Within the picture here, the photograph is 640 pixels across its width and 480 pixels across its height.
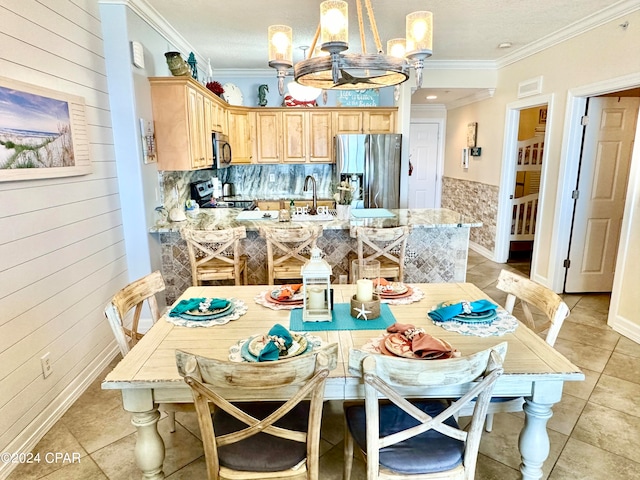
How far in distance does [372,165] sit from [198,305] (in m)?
3.78

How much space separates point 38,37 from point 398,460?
2.73 meters

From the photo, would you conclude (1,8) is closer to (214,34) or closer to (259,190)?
(214,34)

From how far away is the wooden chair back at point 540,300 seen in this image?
172cm

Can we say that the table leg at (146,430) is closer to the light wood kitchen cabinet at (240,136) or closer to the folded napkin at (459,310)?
the folded napkin at (459,310)

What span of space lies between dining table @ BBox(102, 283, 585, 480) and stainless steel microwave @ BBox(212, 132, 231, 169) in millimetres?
2831

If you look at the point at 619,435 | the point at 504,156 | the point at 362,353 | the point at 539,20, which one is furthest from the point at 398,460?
the point at 504,156

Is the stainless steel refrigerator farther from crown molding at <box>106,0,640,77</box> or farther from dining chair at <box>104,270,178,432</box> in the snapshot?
dining chair at <box>104,270,178,432</box>

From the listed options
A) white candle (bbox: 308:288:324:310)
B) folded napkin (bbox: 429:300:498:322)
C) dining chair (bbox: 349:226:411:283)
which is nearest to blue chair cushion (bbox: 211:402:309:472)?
white candle (bbox: 308:288:324:310)

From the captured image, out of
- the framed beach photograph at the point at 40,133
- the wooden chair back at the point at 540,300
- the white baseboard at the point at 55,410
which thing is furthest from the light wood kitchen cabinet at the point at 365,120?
the white baseboard at the point at 55,410

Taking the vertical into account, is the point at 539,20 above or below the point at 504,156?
above

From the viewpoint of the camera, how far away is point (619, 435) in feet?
7.09

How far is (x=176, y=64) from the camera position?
129 inches

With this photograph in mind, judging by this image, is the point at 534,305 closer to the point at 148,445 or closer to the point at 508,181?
the point at 148,445

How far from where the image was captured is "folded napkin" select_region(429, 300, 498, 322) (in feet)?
5.78
